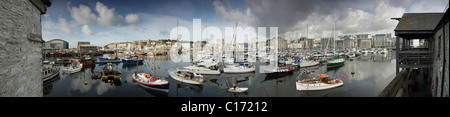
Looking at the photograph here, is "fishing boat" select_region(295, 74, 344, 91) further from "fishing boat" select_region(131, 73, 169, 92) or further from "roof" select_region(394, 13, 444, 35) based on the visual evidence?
"fishing boat" select_region(131, 73, 169, 92)

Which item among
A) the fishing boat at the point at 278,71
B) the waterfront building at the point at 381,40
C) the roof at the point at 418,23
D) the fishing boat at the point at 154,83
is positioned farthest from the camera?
the waterfront building at the point at 381,40

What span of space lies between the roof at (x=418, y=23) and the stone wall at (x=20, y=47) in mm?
14847

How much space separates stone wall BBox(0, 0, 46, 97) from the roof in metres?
14.8

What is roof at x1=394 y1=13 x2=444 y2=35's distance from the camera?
28.1ft

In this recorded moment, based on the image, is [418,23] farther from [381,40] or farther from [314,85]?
[381,40]

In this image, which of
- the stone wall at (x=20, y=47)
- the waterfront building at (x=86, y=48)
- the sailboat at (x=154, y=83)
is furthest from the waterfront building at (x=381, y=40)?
the waterfront building at (x=86, y=48)

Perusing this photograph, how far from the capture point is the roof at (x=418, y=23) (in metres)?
8.58

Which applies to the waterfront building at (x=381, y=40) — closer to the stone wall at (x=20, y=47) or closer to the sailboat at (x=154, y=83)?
the sailboat at (x=154, y=83)

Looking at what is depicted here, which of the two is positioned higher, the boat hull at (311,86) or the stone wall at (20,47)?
the stone wall at (20,47)

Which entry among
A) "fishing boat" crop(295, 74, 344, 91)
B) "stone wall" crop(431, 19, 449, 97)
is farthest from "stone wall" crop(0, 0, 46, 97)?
"fishing boat" crop(295, 74, 344, 91)

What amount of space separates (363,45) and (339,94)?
433ft

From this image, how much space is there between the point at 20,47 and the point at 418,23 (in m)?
16.7
